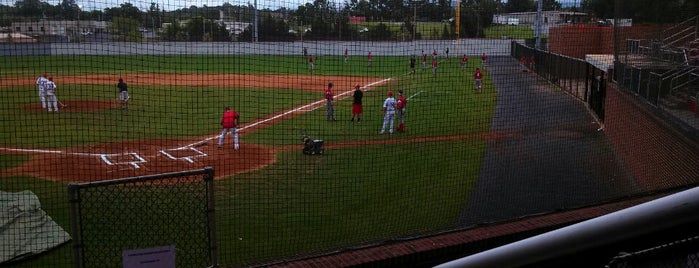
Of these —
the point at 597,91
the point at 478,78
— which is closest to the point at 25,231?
the point at 597,91

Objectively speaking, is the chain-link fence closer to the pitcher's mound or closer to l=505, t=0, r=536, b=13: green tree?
l=505, t=0, r=536, b=13: green tree

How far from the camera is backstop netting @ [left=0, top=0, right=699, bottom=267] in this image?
6789 millimetres

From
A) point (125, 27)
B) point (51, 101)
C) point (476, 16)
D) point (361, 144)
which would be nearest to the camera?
point (476, 16)

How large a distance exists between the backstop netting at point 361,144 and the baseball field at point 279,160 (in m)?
0.05

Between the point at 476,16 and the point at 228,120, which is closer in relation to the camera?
the point at 476,16

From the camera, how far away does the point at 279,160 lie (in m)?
11.2

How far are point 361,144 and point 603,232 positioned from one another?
11.6 m

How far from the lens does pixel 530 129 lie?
13047mm

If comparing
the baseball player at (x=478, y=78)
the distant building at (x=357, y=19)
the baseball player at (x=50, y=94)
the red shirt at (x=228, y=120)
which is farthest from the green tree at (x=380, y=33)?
the baseball player at (x=50, y=94)

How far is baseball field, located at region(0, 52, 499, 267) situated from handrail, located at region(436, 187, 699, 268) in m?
4.46

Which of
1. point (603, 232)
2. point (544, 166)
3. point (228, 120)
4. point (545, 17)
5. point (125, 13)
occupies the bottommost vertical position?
point (544, 166)

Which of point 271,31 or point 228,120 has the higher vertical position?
point 271,31

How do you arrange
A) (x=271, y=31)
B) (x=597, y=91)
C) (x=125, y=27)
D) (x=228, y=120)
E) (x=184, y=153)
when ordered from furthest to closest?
(x=597, y=91), (x=228, y=120), (x=184, y=153), (x=125, y=27), (x=271, y=31)

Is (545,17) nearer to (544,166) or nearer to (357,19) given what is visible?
(544,166)
